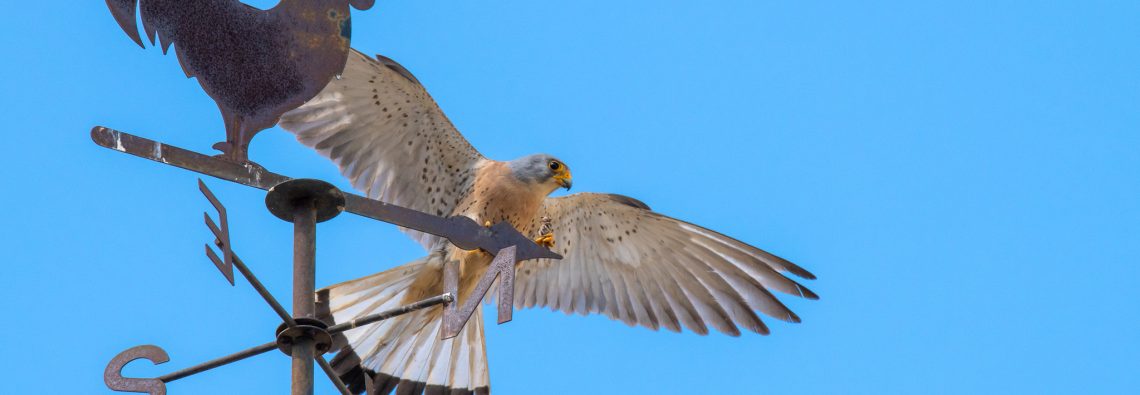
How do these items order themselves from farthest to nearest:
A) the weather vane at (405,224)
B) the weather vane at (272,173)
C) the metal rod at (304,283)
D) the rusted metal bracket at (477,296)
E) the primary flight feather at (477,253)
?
the primary flight feather at (477,253) → the rusted metal bracket at (477,296) → the weather vane at (405,224) → the weather vane at (272,173) → the metal rod at (304,283)

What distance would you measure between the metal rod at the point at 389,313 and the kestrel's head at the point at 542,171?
10.3 ft

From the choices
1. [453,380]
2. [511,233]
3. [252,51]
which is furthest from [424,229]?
[453,380]

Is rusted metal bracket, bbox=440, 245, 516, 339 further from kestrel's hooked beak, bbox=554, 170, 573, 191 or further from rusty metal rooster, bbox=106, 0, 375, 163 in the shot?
kestrel's hooked beak, bbox=554, 170, 573, 191

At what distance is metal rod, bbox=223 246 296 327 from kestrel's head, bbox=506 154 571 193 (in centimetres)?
340

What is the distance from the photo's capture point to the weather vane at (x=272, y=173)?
3.11 m

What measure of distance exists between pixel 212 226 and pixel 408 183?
373 centimetres

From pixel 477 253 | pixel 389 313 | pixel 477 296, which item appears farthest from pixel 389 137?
pixel 389 313

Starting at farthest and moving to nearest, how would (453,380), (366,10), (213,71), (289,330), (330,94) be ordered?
(330,94)
(453,380)
(366,10)
(213,71)
(289,330)

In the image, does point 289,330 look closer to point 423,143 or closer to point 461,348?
point 461,348

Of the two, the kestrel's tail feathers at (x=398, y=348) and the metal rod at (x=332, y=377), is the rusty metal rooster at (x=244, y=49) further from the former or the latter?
the kestrel's tail feathers at (x=398, y=348)

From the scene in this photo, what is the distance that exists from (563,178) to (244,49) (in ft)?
10.6

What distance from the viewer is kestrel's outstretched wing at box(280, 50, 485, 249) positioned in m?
6.56

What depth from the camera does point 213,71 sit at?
3416 mm

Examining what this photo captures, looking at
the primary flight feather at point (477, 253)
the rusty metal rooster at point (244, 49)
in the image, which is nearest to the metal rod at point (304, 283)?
the rusty metal rooster at point (244, 49)
